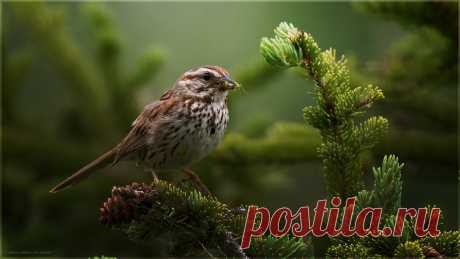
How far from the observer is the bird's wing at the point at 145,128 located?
365cm

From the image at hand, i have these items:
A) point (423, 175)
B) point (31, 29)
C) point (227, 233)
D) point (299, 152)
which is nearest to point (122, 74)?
point (31, 29)

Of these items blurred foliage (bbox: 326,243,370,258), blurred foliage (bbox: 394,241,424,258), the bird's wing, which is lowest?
blurred foliage (bbox: 326,243,370,258)

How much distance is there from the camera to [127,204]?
205 centimetres

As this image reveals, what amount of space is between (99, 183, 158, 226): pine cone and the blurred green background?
1.24 meters

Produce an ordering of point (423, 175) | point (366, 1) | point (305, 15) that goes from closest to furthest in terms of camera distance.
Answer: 1. point (366, 1)
2. point (423, 175)
3. point (305, 15)

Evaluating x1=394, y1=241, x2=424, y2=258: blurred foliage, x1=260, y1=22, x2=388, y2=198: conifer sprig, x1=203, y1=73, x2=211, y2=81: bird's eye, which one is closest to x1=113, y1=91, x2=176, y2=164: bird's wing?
x1=203, y1=73, x2=211, y2=81: bird's eye

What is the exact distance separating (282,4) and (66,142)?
8.30 ft

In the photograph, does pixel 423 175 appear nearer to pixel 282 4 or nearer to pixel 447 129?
pixel 447 129

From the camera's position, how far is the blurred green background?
3.60 m

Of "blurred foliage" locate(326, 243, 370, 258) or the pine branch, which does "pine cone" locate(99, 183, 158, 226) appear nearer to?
the pine branch

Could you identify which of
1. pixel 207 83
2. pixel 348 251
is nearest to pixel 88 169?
pixel 207 83

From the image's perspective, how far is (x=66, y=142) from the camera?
16.0ft

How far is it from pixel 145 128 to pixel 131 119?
3.45 feet

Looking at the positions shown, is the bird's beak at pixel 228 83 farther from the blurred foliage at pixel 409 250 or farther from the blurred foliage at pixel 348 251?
the blurred foliage at pixel 409 250
